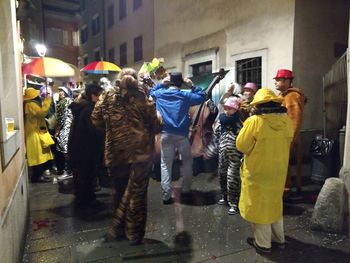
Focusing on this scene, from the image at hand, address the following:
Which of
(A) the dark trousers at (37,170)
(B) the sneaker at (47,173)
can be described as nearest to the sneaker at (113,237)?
→ (A) the dark trousers at (37,170)

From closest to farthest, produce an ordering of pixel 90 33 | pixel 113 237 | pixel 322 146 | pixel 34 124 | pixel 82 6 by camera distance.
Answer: pixel 113 237 → pixel 322 146 → pixel 34 124 → pixel 90 33 → pixel 82 6

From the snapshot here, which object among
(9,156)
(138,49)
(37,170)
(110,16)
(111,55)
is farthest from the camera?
(111,55)

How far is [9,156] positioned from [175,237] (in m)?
2.06

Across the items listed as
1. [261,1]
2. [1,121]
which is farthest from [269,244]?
[261,1]

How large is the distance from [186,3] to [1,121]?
9.45 metres

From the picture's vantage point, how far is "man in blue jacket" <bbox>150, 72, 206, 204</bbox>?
4867mm

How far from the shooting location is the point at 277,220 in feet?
11.1

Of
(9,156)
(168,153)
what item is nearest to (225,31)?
(168,153)

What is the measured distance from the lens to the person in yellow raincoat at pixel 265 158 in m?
3.22

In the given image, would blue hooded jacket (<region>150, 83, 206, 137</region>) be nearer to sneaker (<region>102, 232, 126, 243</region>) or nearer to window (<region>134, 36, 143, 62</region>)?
sneaker (<region>102, 232, 126, 243</region>)

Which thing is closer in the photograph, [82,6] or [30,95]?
[30,95]

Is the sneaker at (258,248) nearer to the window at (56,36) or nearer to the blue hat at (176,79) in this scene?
the blue hat at (176,79)

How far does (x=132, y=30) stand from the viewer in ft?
54.5

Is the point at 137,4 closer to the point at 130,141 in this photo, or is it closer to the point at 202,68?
the point at 202,68
